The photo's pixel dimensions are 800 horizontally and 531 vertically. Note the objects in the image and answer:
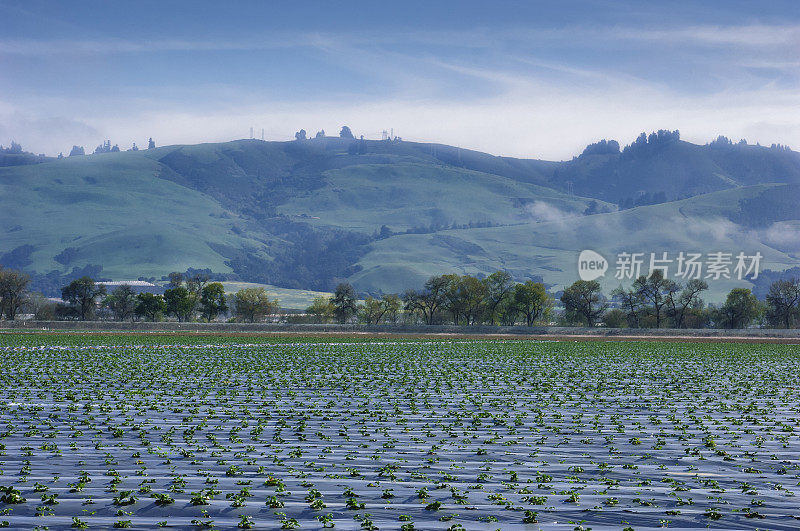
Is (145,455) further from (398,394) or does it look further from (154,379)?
(154,379)

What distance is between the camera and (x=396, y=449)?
30422 millimetres

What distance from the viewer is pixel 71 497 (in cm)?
2275

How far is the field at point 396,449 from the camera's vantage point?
2162 cm

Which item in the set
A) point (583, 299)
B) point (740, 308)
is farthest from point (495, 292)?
point (740, 308)

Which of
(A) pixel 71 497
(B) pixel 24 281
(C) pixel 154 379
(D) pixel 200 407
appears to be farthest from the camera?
(B) pixel 24 281

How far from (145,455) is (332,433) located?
26.2ft

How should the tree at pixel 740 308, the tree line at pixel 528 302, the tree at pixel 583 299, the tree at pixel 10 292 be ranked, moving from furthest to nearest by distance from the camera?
the tree at pixel 583 299
the tree line at pixel 528 302
the tree at pixel 10 292
the tree at pixel 740 308

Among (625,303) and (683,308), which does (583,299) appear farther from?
(683,308)

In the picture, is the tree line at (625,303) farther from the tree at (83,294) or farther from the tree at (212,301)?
the tree at (83,294)

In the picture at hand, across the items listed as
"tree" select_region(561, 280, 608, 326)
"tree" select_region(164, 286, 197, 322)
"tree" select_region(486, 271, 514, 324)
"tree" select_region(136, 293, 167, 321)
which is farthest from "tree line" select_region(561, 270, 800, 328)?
"tree" select_region(136, 293, 167, 321)

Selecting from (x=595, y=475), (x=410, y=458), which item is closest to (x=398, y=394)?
(x=410, y=458)

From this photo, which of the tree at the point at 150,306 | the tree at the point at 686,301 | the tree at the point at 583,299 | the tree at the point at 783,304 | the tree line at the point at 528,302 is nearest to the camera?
the tree at the point at 686,301

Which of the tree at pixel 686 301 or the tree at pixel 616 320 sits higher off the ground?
the tree at pixel 686 301

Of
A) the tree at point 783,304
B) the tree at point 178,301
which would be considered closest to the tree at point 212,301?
the tree at point 178,301
